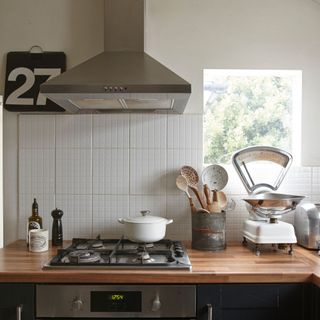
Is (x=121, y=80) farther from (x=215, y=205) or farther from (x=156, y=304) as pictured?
(x=156, y=304)

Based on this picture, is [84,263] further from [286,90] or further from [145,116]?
[286,90]

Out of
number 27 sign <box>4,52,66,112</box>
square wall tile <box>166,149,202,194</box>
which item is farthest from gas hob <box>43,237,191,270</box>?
number 27 sign <box>4,52,66,112</box>

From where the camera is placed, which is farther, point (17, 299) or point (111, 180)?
point (111, 180)

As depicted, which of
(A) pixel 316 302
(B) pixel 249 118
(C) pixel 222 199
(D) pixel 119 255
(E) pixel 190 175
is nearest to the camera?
(A) pixel 316 302

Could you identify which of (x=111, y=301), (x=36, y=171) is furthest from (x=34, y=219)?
(x=111, y=301)

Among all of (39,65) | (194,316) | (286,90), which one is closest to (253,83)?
(286,90)

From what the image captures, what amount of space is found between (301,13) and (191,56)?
26.7 inches

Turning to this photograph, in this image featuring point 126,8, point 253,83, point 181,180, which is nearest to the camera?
point 126,8

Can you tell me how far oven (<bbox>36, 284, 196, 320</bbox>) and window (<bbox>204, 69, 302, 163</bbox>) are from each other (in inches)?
37.9

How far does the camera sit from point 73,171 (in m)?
2.10

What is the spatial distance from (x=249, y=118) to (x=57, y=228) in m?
1.28

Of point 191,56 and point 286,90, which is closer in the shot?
point 191,56

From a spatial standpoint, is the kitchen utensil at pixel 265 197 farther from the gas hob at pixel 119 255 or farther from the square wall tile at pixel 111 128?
the square wall tile at pixel 111 128

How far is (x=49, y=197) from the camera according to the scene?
2096 millimetres
